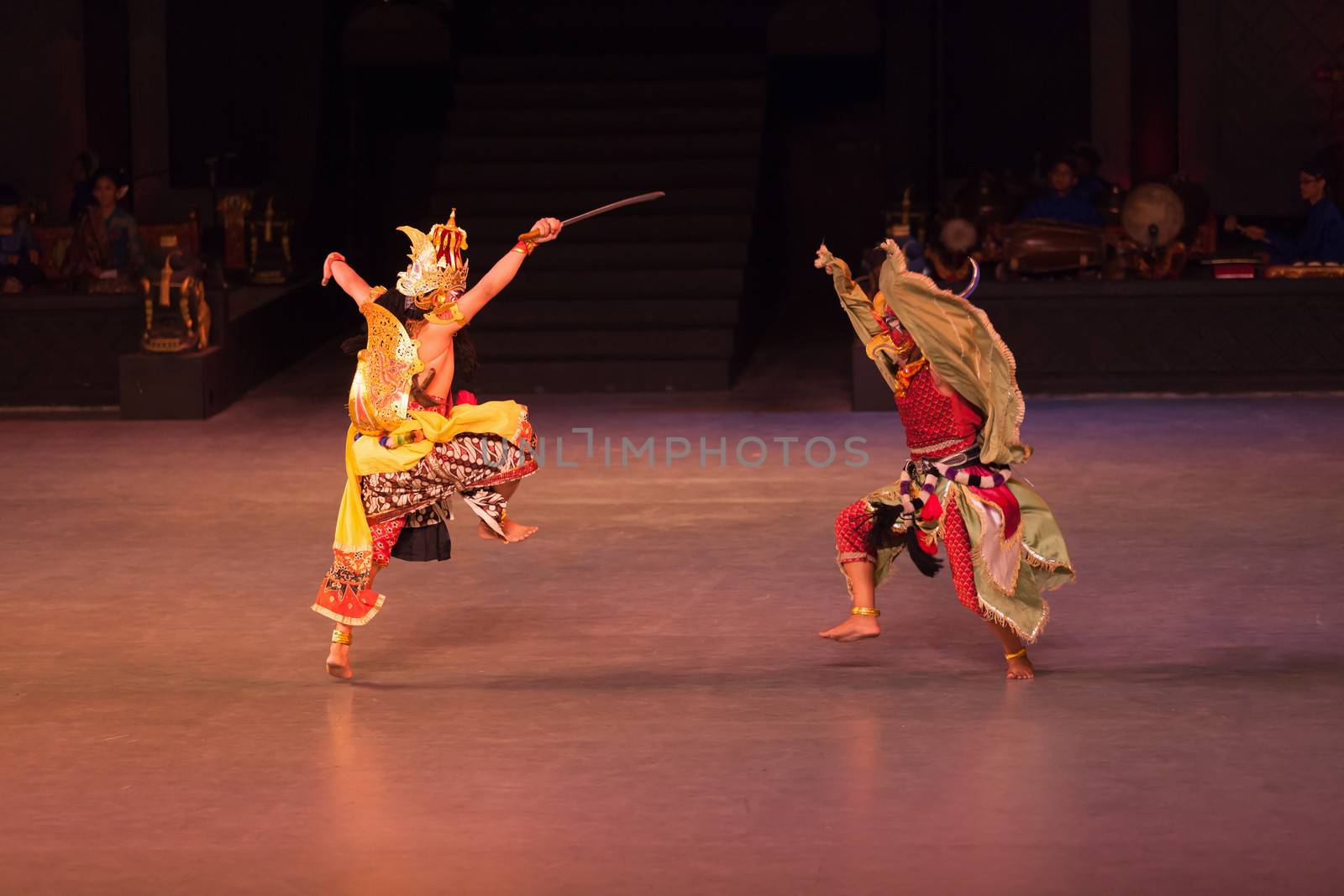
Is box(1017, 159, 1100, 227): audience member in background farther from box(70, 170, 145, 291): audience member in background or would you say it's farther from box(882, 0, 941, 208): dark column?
box(70, 170, 145, 291): audience member in background

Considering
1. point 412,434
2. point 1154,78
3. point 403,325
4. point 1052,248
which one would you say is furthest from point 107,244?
point 1154,78

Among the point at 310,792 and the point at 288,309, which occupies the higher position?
the point at 288,309

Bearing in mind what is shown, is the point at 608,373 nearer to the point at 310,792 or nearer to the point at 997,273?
the point at 997,273

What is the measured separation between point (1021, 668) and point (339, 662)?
215 centimetres

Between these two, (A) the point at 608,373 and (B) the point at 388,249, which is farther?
(B) the point at 388,249

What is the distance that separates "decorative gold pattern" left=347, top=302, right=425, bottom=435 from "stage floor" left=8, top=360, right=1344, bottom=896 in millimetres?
842

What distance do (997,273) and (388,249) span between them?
5770 millimetres

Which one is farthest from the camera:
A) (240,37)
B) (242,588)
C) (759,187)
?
(240,37)

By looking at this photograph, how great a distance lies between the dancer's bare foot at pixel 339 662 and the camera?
668cm

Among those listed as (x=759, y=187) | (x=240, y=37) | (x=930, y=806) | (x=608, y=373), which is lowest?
(x=930, y=806)

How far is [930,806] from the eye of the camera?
5.42 meters

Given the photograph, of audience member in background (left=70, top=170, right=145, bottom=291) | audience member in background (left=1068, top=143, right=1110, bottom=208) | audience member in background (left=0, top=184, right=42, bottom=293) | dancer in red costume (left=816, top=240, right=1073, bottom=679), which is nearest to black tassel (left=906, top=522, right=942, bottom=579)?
dancer in red costume (left=816, top=240, right=1073, bottom=679)

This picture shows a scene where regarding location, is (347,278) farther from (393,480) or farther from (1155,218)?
(1155,218)

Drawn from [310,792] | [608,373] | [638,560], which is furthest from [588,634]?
[608,373]
